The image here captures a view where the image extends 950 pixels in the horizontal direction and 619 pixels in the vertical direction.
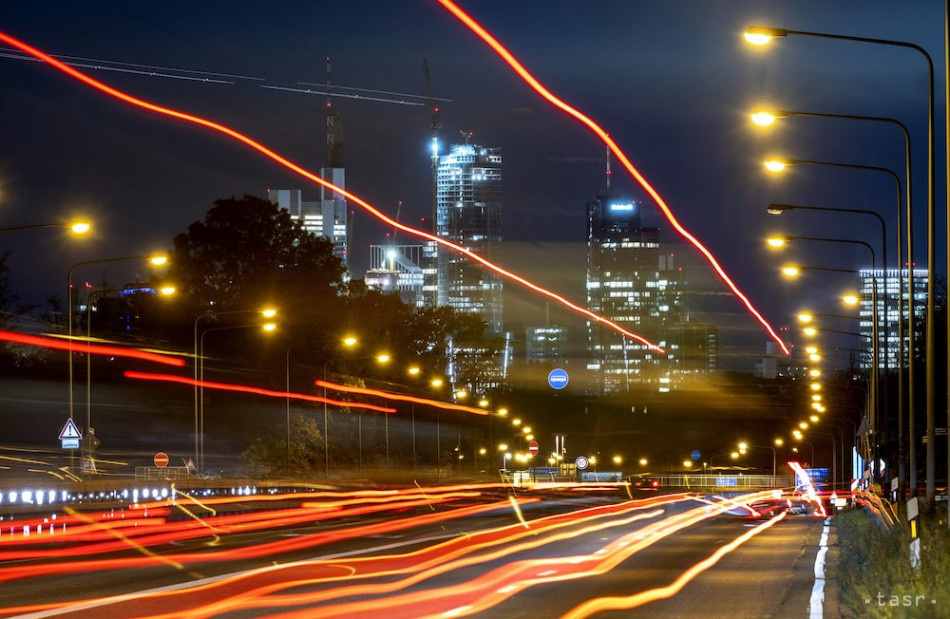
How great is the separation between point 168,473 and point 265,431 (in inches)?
686

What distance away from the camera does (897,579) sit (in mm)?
14336

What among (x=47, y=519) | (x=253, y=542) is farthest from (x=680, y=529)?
(x=47, y=519)

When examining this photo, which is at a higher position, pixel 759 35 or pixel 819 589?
pixel 759 35

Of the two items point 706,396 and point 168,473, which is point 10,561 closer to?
point 168,473

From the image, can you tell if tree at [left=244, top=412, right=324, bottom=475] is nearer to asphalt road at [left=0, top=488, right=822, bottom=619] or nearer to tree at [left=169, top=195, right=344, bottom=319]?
tree at [left=169, top=195, right=344, bottom=319]

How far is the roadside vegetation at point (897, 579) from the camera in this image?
12.2m

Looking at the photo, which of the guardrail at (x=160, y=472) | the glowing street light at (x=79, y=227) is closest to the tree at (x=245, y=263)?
the guardrail at (x=160, y=472)

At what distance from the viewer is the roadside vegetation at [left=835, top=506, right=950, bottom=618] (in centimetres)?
1223

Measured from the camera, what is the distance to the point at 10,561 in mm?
25984

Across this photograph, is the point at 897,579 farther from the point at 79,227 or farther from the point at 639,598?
the point at 79,227

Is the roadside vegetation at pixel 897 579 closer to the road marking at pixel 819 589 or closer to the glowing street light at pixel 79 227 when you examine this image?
the road marking at pixel 819 589

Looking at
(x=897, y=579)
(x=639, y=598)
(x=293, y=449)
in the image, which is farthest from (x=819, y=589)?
(x=293, y=449)

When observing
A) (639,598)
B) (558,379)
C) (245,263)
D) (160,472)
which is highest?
(245,263)

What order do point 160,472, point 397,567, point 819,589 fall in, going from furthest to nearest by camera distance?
point 160,472, point 397,567, point 819,589
